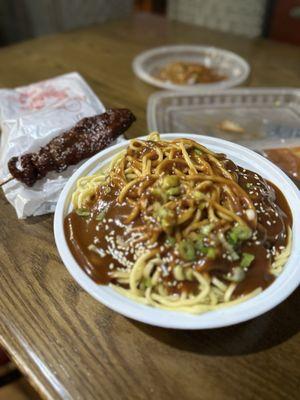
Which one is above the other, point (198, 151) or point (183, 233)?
point (198, 151)

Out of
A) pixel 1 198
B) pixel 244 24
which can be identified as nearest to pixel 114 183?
pixel 1 198

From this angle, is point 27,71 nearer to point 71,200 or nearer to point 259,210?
point 71,200

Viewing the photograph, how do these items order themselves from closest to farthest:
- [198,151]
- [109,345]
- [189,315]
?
[189,315] < [109,345] < [198,151]

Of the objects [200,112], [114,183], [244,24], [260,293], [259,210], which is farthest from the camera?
[244,24]

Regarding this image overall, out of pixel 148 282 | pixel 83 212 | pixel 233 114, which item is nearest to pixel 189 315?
pixel 148 282

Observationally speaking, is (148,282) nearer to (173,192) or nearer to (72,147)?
(173,192)
